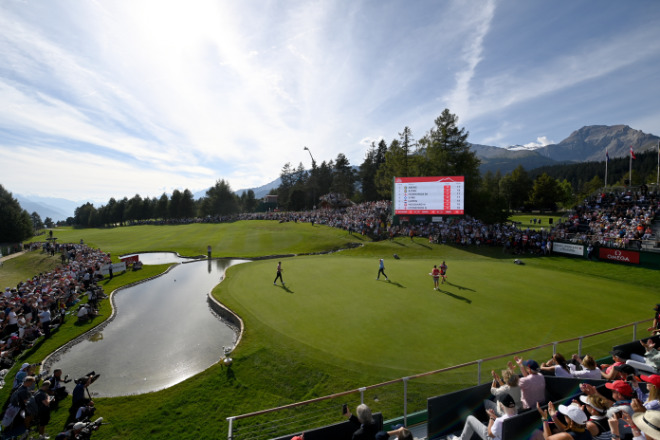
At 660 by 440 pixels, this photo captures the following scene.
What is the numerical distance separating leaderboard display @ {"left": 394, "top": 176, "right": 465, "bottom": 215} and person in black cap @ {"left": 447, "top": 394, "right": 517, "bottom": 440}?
1355 inches

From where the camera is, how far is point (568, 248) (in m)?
27.8

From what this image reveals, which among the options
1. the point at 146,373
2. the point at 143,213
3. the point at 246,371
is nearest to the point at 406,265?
the point at 246,371

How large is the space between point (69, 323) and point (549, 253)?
37.7 meters

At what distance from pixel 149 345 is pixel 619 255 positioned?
1337 inches

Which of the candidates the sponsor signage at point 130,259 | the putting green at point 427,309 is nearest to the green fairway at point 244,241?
the sponsor signage at point 130,259

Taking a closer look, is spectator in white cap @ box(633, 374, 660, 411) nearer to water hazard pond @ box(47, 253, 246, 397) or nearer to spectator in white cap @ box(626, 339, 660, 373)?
spectator in white cap @ box(626, 339, 660, 373)

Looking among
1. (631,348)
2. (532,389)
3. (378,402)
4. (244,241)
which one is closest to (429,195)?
(244,241)

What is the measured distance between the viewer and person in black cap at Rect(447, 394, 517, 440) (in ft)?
16.4

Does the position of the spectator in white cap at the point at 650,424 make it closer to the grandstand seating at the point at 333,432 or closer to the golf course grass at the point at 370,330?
the grandstand seating at the point at 333,432

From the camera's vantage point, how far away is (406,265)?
2594cm

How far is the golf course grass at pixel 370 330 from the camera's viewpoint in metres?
8.93

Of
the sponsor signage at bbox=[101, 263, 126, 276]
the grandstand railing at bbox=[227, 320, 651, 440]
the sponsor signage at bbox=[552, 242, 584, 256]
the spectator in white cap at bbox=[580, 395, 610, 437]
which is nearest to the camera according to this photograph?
the spectator in white cap at bbox=[580, 395, 610, 437]

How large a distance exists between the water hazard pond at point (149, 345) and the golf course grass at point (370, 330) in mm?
1212

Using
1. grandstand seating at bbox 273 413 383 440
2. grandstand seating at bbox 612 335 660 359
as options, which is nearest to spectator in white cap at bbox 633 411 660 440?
grandstand seating at bbox 273 413 383 440
